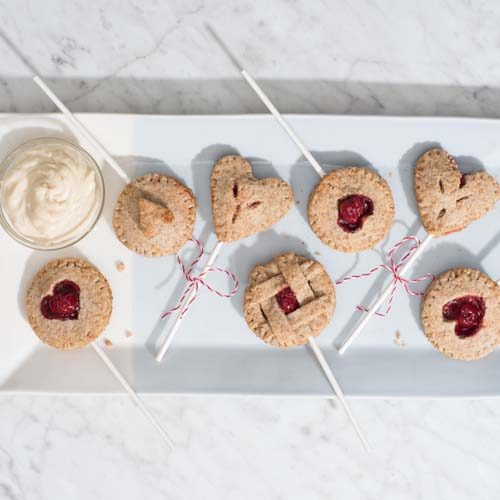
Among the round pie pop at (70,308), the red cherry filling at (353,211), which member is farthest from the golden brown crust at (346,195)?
the round pie pop at (70,308)

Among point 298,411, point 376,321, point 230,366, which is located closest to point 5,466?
point 230,366

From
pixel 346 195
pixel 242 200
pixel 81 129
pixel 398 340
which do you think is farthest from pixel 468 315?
pixel 81 129

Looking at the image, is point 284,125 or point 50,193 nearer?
point 50,193

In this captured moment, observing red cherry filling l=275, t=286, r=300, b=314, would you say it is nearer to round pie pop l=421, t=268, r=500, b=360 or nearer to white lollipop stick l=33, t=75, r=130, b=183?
round pie pop l=421, t=268, r=500, b=360

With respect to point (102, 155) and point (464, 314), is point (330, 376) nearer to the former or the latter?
point (464, 314)

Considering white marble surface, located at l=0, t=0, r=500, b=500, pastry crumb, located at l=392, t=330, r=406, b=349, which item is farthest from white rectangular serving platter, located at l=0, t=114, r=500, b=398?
white marble surface, located at l=0, t=0, r=500, b=500
